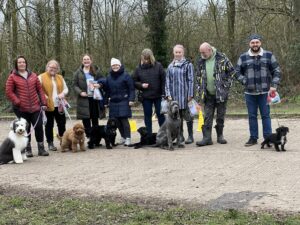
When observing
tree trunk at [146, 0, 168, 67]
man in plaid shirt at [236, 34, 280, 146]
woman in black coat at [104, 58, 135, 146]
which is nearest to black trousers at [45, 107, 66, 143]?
woman in black coat at [104, 58, 135, 146]

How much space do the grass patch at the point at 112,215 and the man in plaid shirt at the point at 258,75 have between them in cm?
486

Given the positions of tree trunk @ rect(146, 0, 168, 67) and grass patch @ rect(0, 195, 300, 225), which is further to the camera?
tree trunk @ rect(146, 0, 168, 67)

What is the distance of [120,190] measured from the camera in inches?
273

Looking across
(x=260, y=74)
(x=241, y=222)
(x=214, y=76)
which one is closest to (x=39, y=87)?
(x=214, y=76)

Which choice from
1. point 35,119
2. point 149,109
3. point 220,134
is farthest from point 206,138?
point 35,119

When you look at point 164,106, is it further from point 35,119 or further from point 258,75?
point 35,119

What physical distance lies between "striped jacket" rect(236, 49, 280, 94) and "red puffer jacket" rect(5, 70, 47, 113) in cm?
412

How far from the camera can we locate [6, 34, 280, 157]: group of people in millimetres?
9906

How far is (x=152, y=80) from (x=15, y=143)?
3179 millimetres

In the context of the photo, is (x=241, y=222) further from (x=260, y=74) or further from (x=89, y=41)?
(x=89, y=41)

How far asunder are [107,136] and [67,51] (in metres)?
17.3

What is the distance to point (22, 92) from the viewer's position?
31.8 feet

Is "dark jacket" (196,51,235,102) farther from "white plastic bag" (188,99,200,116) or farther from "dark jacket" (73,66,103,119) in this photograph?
"dark jacket" (73,66,103,119)

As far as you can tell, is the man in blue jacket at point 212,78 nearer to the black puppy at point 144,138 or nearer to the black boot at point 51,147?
the black puppy at point 144,138
